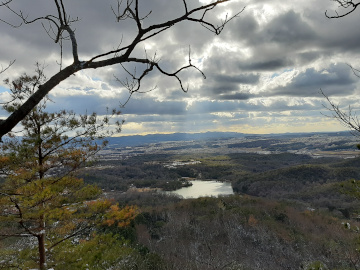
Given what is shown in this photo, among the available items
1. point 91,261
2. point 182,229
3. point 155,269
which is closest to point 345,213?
point 182,229

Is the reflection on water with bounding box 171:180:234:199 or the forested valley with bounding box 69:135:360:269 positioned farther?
the reflection on water with bounding box 171:180:234:199

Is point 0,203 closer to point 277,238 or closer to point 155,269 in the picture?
point 155,269

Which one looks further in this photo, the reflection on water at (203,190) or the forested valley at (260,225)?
the reflection on water at (203,190)

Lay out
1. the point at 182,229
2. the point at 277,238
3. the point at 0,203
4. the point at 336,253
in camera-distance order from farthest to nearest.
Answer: the point at 182,229
the point at 277,238
the point at 336,253
the point at 0,203

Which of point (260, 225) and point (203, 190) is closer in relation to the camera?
point (260, 225)

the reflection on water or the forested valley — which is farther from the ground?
the forested valley

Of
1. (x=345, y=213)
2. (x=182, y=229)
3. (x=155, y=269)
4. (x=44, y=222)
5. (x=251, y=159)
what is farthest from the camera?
(x=251, y=159)

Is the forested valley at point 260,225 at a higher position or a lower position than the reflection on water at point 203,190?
higher

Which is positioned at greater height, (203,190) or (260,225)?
(260,225)
